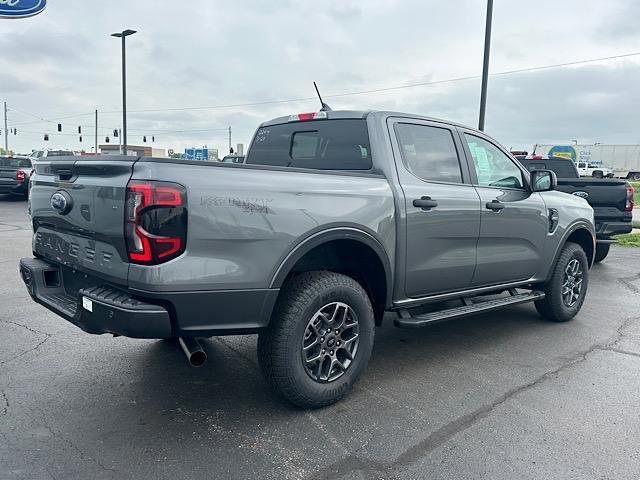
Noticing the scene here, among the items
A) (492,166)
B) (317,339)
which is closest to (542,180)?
(492,166)

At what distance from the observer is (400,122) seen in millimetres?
4070

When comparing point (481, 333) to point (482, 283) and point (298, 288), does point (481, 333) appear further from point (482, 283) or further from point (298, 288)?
point (298, 288)

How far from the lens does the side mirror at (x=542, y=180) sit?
4.92 metres

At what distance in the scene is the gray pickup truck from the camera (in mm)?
2711

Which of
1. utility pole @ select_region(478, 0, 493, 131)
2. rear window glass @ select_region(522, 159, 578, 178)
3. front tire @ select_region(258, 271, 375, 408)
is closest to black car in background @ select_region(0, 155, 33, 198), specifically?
utility pole @ select_region(478, 0, 493, 131)

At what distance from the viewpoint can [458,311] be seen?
4.19 meters

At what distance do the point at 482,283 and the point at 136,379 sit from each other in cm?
284

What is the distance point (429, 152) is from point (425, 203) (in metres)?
0.54

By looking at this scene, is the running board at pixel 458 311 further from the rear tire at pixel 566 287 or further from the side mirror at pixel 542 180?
the side mirror at pixel 542 180

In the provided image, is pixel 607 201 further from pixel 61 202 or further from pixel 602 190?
pixel 61 202

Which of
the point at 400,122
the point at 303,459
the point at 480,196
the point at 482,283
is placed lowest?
the point at 303,459

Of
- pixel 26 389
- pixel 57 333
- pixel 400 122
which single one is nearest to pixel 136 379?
pixel 26 389

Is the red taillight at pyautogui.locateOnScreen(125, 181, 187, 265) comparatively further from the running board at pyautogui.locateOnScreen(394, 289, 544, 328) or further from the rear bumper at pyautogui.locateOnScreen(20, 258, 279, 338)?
the running board at pyautogui.locateOnScreen(394, 289, 544, 328)

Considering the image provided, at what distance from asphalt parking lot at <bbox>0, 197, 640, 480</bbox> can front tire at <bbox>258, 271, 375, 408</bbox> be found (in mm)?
187
